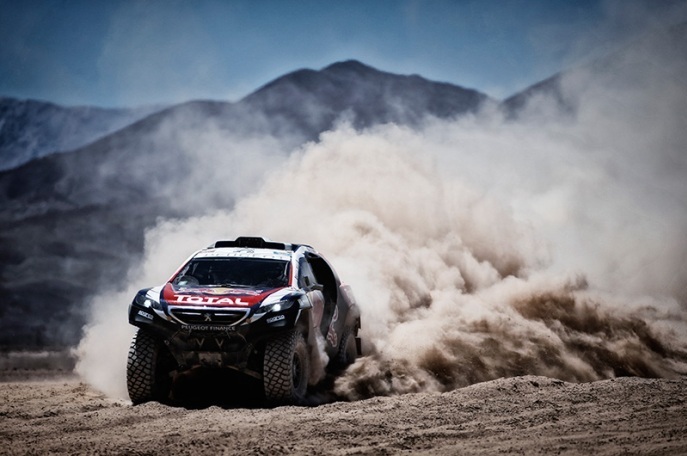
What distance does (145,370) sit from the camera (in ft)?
27.7

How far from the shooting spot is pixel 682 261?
2255cm

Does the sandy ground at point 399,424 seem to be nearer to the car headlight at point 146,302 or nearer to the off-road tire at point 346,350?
the car headlight at point 146,302

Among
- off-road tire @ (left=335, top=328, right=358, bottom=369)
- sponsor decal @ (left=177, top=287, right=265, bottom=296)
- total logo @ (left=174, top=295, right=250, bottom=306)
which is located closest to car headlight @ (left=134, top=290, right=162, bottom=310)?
total logo @ (left=174, top=295, right=250, bottom=306)

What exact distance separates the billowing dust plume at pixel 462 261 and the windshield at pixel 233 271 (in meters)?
1.60

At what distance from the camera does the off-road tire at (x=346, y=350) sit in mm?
10547

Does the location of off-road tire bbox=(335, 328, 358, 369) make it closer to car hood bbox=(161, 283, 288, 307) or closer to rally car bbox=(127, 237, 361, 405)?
rally car bbox=(127, 237, 361, 405)

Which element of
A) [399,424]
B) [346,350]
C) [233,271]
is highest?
[233,271]

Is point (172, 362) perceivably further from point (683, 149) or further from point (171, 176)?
point (171, 176)

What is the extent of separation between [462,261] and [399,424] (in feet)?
40.1

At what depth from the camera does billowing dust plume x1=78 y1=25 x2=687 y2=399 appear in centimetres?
1130

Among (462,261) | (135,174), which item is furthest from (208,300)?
(135,174)

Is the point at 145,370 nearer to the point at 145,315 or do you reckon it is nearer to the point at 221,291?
the point at 145,315

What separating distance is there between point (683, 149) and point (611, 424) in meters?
34.4

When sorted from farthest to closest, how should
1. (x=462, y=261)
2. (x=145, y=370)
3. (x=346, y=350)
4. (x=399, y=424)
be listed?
(x=462, y=261), (x=346, y=350), (x=145, y=370), (x=399, y=424)
